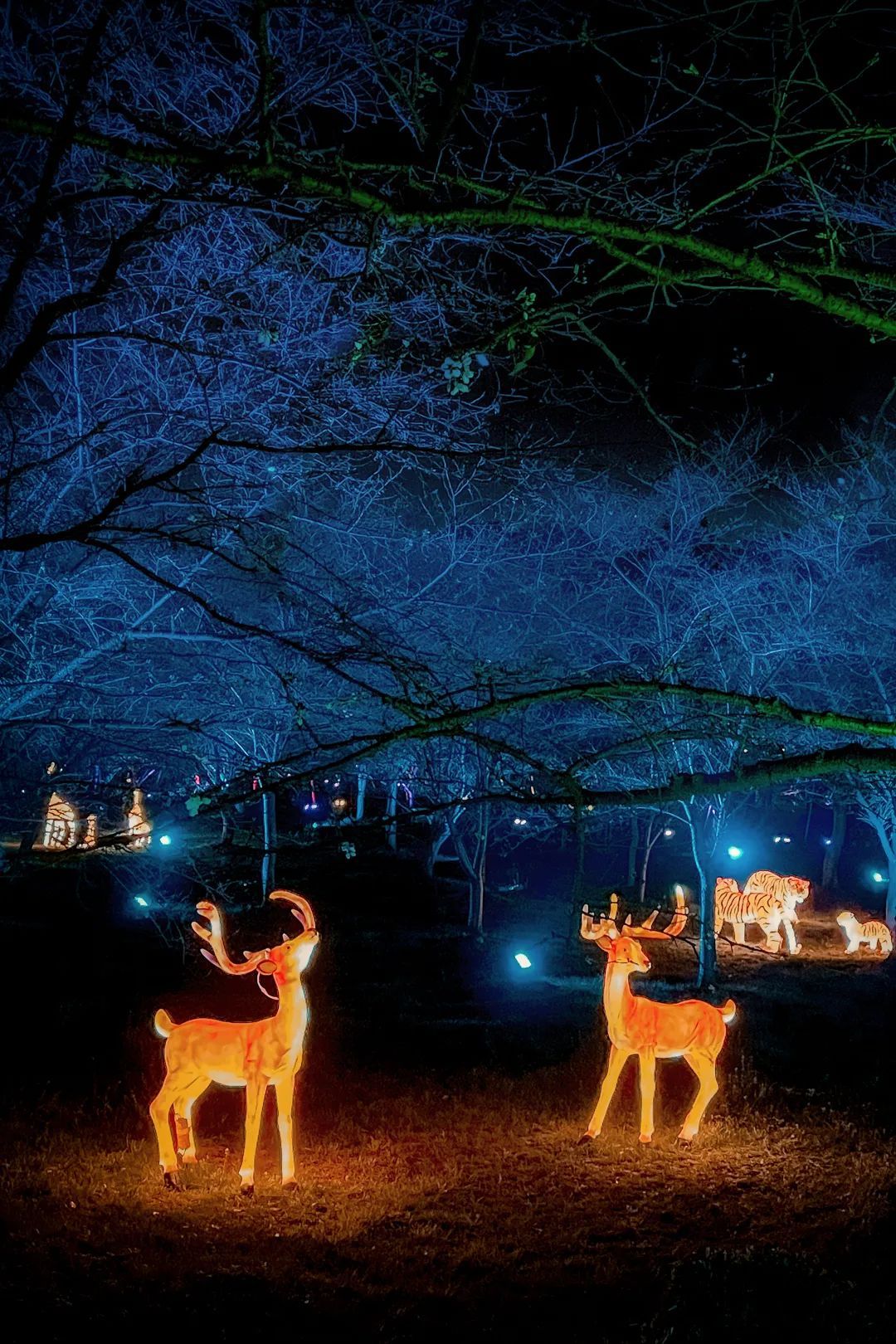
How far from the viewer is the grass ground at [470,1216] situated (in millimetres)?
5223

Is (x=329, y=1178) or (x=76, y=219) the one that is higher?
(x=76, y=219)

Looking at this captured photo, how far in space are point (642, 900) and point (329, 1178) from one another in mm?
15249

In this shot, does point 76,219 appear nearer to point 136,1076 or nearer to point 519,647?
point 136,1076

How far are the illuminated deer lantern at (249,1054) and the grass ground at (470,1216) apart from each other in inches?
15.3

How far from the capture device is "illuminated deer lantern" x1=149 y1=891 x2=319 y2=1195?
6.59 metres

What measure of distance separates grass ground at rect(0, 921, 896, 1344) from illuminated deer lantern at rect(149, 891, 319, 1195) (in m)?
0.39

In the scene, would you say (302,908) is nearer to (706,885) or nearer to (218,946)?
(218,946)

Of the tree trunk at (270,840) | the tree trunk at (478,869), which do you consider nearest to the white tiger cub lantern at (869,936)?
the tree trunk at (478,869)

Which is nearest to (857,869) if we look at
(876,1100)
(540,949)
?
(540,949)

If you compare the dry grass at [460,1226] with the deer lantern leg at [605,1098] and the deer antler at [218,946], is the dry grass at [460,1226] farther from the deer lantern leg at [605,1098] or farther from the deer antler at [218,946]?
the deer antler at [218,946]

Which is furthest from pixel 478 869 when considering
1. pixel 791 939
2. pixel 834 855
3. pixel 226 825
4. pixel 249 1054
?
pixel 834 855

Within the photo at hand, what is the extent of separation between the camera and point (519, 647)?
16422mm

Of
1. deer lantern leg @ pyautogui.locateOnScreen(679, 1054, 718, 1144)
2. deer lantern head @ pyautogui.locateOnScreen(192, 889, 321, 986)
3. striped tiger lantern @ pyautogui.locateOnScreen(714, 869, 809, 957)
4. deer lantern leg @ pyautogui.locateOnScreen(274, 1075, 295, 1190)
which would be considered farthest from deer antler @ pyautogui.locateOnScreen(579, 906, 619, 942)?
striped tiger lantern @ pyautogui.locateOnScreen(714, 869, 809, 957)

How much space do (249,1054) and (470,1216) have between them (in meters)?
1.99
